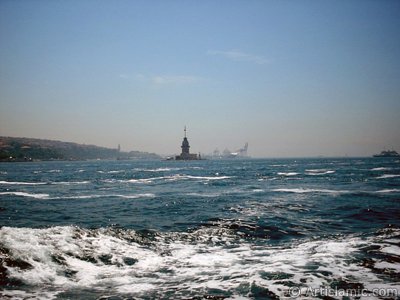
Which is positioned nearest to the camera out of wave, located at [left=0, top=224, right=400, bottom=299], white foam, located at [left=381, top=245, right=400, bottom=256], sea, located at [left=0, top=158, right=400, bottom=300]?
sea, located at [left=0, top=158, right=400, bottom=300]

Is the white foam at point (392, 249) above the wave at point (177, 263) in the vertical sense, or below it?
above

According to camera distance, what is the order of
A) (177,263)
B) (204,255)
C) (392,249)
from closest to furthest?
1. (177,263)
2. (392,249)
3. (204,255)

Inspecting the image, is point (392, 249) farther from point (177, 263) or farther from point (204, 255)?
point (177, 263)

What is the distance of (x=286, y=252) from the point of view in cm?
1159

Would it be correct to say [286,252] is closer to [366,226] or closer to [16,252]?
[366,226]

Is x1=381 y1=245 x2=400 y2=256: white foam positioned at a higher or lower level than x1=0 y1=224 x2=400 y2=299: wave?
higher

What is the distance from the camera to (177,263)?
10.6m

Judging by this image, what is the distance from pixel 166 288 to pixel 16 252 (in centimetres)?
675

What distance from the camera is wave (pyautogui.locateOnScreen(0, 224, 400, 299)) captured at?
8188mm

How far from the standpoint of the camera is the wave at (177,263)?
26.9ft

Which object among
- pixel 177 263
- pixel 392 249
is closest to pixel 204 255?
pixel 177 263

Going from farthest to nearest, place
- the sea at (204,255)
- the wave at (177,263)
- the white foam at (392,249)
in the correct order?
the white foam at (392,249) → the wave at (177,263) → the sea at (204,255)

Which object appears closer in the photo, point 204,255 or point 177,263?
point 177,263

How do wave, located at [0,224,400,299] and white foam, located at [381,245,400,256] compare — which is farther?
white foam, located at [381,245,400,256]
